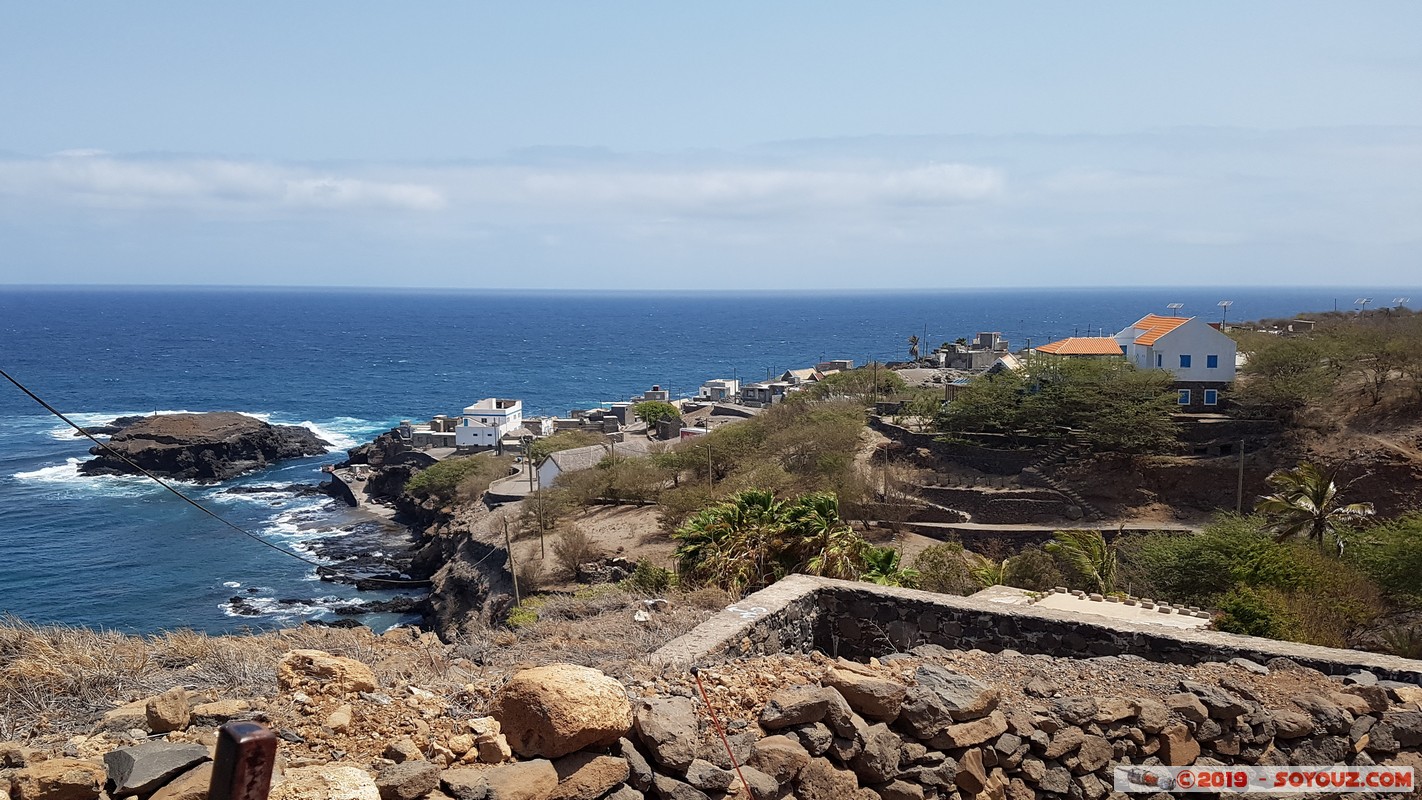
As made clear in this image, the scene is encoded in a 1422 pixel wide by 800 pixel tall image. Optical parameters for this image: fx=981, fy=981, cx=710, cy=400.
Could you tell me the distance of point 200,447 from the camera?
5819 centimetres

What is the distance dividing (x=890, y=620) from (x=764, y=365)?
114 m

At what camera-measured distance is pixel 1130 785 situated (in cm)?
575

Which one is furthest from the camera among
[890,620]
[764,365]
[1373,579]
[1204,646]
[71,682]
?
[764,365]

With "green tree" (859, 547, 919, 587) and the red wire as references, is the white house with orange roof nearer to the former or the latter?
"green tree" (859, 547, 919, 587)

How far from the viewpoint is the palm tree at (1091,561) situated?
18.8 meters

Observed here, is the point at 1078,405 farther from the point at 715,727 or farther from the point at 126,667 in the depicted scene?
the point at 126,667

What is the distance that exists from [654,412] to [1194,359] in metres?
28.9

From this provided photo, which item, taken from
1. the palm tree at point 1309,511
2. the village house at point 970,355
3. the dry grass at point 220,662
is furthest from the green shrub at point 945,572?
the village house at point 970,355

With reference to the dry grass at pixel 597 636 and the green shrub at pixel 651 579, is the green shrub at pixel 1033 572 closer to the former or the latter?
the green shrub at pixel 651 579

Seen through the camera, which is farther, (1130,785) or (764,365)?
(764,365)

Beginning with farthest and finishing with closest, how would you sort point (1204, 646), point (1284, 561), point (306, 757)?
point (1284, 561) → point (1204, 646) → point (306, 757)

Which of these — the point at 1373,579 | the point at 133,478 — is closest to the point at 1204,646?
the point at 1373,579

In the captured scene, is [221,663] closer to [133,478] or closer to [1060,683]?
[1060,683]

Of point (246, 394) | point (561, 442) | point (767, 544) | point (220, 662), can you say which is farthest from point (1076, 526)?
point (246, 394)
